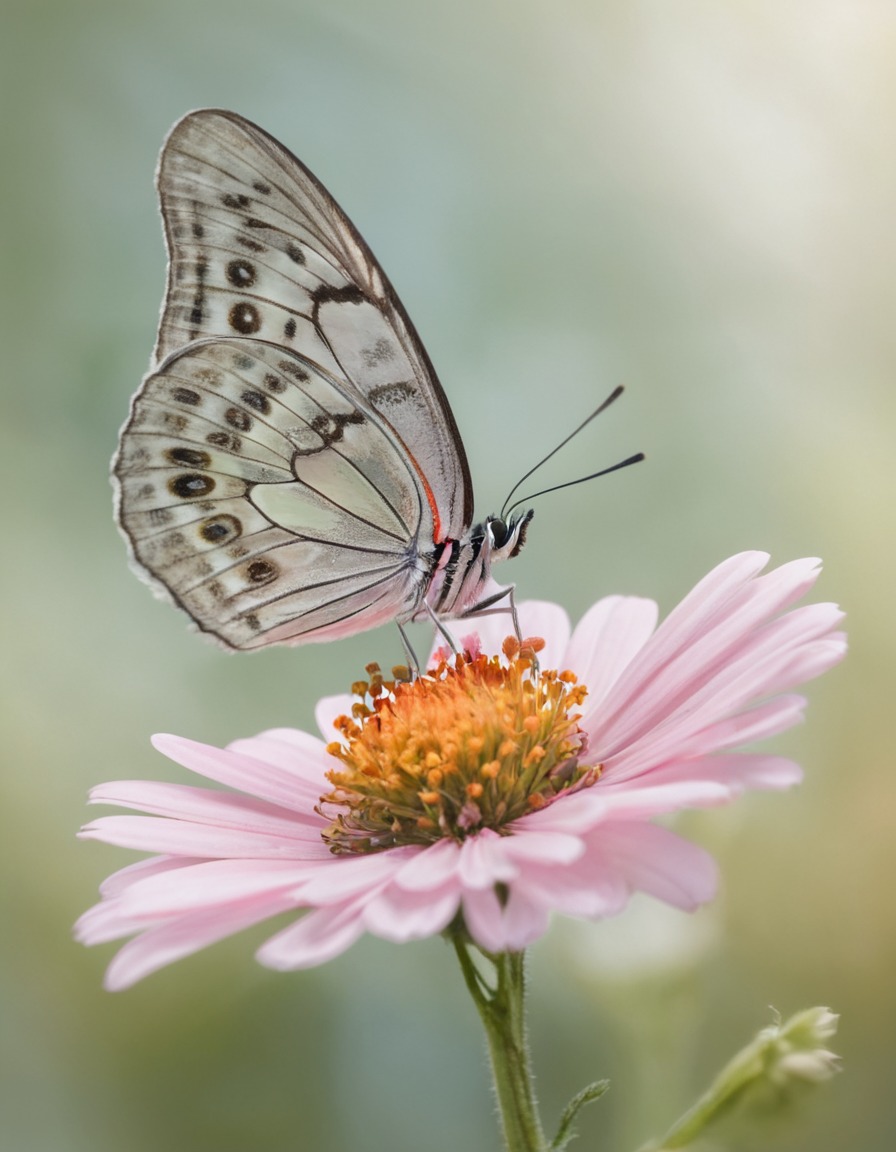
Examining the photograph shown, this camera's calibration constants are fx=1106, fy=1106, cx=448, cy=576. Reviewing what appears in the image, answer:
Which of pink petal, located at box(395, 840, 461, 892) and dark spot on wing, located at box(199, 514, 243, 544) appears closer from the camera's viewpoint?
pink petal, located at box(395, 840, 461, 892)

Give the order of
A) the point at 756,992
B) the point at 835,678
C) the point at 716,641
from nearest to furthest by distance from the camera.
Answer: the point at 716,641 → the point at 756,992 → the point at 835,678

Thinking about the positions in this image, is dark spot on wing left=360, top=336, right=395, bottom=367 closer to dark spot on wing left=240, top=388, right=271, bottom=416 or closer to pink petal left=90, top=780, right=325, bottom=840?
dark spot on wing left=240, top=388, right=271, bottom=416

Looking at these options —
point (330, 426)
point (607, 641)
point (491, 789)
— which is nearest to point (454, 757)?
point (491, 789)

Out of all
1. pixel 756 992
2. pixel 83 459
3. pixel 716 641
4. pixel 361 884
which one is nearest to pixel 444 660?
pixel 716 641

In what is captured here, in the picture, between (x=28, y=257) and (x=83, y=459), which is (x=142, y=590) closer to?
(x=83, y=459)

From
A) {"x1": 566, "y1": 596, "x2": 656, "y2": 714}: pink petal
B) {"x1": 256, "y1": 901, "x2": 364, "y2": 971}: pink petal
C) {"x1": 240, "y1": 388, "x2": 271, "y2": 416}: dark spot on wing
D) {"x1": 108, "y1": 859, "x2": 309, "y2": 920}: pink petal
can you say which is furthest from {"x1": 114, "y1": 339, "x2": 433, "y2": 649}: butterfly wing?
{"x1": 256, "y1": 901, "x2": 364, "y2": 971}: pink petal

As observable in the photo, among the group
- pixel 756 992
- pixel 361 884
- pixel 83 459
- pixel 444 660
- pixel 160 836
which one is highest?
pixel 83 459
